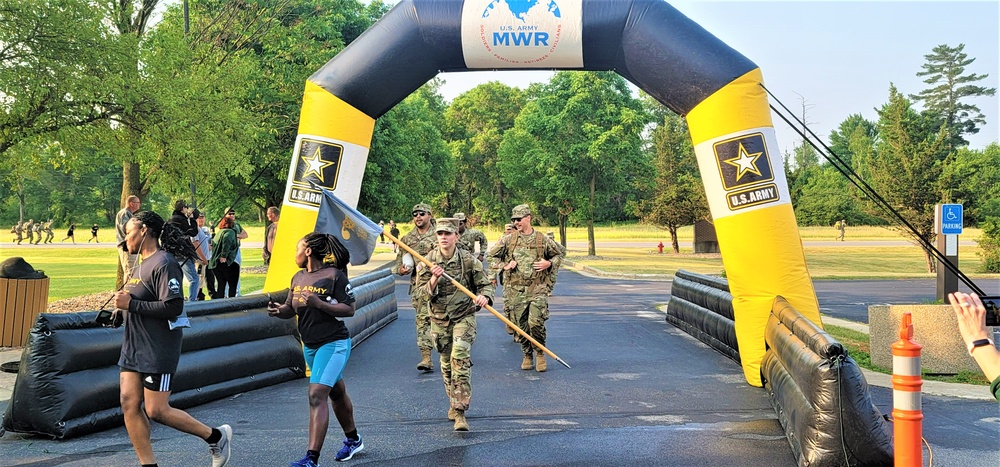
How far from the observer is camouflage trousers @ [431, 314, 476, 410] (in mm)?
7176

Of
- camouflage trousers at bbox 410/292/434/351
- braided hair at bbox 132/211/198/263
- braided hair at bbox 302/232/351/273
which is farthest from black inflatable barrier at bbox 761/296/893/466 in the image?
camouflage trousers at bbox 410/292/434/351

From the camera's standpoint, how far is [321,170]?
9.98 metres

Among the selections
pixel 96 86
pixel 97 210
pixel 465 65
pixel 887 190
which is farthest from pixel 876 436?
pixel 97 210

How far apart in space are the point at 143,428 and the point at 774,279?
21.5 ft

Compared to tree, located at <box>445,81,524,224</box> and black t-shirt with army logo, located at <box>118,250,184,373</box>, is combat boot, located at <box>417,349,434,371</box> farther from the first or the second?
tree, located at <box>445,81,524,224</box>

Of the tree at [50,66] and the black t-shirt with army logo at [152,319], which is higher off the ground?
the tree at [50,66]

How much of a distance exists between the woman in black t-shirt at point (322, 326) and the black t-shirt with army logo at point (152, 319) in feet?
2.50

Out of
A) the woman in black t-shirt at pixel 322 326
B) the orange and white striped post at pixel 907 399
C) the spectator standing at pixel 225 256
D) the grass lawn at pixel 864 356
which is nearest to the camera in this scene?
the orange and white striped post at pixel 907 399

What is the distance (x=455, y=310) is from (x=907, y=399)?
3928 mm

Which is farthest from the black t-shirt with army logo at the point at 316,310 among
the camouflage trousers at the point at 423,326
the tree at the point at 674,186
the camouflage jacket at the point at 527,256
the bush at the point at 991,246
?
the tree at the point at 674,186

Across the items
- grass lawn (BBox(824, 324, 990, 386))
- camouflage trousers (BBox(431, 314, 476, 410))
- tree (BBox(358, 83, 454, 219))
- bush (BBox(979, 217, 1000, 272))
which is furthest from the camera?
tree (BBox(358, 83, 454, 219))

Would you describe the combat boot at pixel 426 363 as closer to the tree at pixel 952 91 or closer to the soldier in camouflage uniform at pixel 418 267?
the soldier in camouflage uniform at pixel 418 267

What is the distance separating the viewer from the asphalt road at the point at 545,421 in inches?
246

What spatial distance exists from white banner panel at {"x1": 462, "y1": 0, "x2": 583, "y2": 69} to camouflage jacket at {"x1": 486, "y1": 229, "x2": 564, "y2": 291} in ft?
7.58
